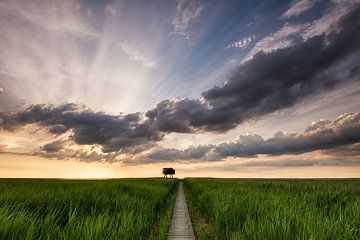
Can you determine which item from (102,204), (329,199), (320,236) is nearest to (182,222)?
(102,204)

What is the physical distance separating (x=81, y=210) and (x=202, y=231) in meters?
3.54

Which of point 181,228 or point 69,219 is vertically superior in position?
point 69,219

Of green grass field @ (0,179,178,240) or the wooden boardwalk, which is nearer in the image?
green grass field @ (0,179,178,240)

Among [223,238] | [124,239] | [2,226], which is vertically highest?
[2,226]

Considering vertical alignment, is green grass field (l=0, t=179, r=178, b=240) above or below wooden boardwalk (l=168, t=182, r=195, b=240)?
above

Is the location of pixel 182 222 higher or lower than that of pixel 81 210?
lower

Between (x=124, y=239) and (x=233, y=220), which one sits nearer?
(x=124, y=239)

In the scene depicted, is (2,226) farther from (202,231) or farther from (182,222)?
(182,222)

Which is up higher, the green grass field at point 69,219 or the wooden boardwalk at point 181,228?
the green grass field at point 69,219

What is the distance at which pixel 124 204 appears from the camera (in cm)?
889

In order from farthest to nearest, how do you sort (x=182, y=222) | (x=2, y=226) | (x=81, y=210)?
(x=182, y=222), (x=81, y=210), (x=2, y=226)

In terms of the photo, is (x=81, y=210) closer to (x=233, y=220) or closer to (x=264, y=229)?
(x=233, y=220)

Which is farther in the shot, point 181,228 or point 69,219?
point 181,228

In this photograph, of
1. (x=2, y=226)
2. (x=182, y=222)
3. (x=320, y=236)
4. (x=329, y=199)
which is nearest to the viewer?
(x=2, y=226)
